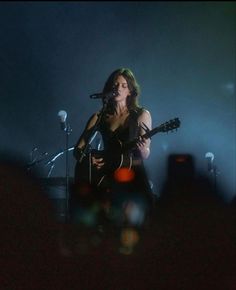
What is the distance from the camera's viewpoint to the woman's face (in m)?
3.55

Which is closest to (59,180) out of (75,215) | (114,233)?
(75,215)

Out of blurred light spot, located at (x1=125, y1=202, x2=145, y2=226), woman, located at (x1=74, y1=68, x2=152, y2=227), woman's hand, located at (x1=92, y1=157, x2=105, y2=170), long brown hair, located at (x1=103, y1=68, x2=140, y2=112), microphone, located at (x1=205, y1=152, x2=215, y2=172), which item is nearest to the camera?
blurred light spot, located at (x1=125, y1=202, x2=145, y2=226)

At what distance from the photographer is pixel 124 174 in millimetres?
3273

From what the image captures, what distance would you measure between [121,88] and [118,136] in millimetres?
412

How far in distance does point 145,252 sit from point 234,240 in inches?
Result: 17.5

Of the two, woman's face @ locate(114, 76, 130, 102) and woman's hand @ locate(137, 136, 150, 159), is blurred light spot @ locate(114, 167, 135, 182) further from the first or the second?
woman's face @ locate(114, 76, 130, 102)

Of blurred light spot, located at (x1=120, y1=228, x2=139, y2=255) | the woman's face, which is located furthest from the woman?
blurred light spot, located at (x1=120, y1=228, x2=139, y2=255)

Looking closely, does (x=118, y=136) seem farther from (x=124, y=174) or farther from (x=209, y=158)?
(x=209, y=158)

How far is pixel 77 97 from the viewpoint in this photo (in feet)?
18.1

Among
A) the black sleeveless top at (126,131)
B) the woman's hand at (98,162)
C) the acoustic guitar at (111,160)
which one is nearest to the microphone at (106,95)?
the black sleeveless top at (126,131)

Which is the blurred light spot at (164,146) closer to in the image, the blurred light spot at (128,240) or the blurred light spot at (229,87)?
the blurred light spot at (229,87)

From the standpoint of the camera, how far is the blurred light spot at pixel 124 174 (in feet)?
10.5

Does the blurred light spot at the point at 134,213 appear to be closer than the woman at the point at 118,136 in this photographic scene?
Yes

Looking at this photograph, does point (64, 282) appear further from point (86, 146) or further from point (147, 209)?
point (86, 146)
